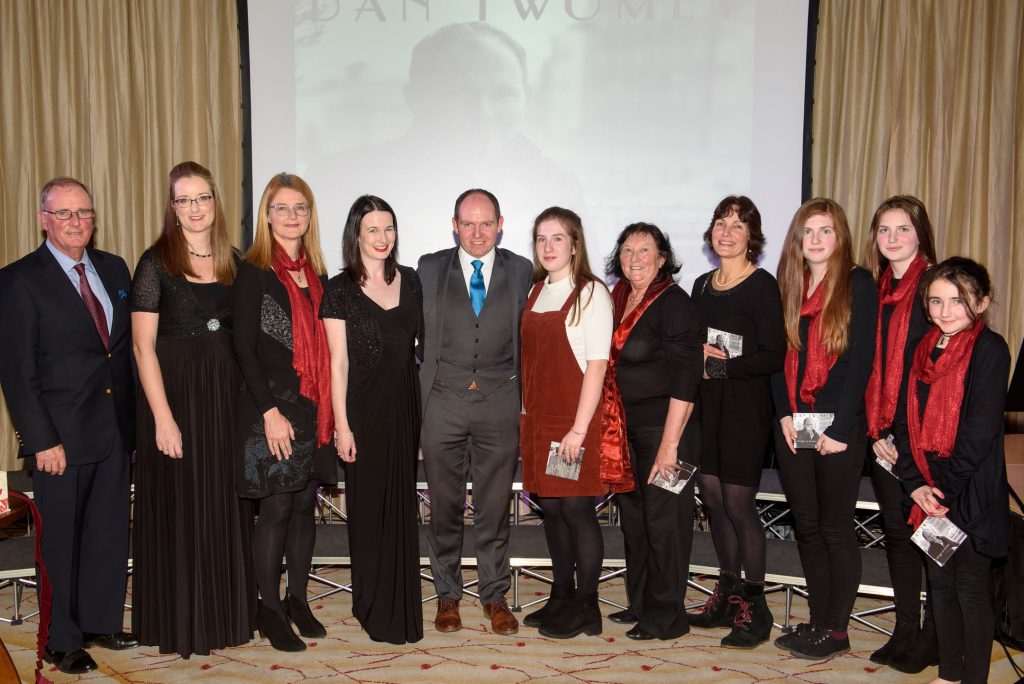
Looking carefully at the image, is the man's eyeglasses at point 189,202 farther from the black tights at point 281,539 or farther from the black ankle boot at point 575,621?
the black ankle boot at point 575,621

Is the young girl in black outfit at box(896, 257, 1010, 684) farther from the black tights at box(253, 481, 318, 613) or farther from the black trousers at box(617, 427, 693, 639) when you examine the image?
the black tights at box(253, 481, 318, 613)

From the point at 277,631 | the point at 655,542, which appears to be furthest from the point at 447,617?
the point at 655,542

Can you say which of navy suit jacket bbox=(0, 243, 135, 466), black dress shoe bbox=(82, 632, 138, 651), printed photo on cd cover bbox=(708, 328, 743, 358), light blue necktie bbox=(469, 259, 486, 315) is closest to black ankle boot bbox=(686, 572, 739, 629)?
printed photo on cd cover bbox=(708, 328, 743, 358)

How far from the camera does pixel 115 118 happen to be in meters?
4.67

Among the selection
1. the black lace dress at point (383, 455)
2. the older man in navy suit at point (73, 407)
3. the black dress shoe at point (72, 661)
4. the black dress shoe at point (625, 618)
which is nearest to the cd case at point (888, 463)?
the black dress shoe at point (625, 618)

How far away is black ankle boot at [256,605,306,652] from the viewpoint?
3.07 metres

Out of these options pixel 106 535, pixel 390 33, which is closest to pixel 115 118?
pixel 390 33

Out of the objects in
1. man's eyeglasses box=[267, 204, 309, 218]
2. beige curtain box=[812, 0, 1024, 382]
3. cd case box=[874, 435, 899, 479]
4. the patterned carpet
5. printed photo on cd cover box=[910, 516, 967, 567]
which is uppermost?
beige curtain box=[812, 0, 1024, 382]

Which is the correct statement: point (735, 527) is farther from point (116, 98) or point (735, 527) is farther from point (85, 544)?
point (116, 98)

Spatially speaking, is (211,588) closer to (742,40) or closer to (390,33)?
(390,33)

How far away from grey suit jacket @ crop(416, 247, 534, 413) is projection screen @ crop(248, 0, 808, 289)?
1.46 meters

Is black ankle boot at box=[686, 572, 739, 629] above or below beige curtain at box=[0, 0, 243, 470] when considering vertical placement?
below

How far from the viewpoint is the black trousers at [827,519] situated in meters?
2.90

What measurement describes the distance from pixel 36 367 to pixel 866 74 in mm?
4184
